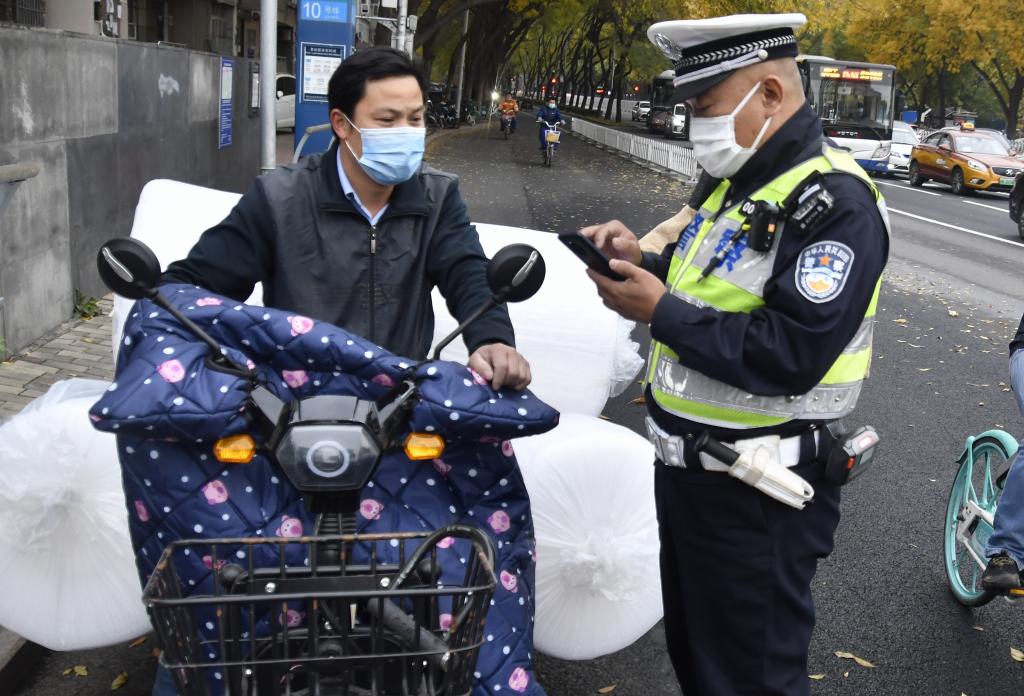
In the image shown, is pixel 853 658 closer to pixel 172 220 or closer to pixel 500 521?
pixel 500 521

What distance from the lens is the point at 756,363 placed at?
86.3 inches

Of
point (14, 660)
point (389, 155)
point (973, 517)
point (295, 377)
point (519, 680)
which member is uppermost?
point (389, 155)

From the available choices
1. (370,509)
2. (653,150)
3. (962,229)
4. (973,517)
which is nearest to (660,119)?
(653,150)

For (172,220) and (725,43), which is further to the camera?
(172,220)

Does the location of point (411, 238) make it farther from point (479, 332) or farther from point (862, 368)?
point (862, 368)

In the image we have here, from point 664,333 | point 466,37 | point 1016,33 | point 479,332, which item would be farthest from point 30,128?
point 1016,33

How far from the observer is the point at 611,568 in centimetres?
339

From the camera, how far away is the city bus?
2780 centimetres

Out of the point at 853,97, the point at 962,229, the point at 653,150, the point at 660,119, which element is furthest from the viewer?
the point at 660,119

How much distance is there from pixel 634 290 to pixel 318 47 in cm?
1036

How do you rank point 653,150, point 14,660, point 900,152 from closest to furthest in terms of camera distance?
point 14,660 → point 653,150 → point 900,152

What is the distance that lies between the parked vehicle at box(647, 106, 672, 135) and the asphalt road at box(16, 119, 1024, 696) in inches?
1470

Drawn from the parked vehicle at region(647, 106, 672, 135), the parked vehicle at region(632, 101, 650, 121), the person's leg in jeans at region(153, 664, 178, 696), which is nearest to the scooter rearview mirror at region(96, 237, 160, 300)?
the person's leg in jeans at region(153, 664, 178, 696)

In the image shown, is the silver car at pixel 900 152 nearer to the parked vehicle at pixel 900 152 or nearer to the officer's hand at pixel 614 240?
the parked vehicle at pixel 900 152
